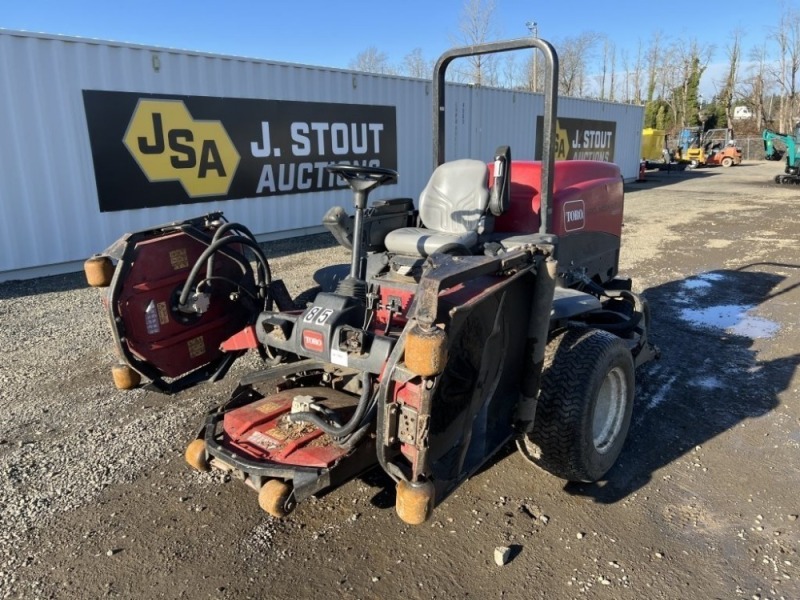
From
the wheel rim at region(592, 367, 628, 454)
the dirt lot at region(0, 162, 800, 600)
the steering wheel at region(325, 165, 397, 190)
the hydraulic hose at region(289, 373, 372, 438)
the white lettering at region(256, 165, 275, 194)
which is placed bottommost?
the dirt lot at region(0, 162, 800, 600)

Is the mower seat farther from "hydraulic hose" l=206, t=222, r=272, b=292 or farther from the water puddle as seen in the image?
the water puddle

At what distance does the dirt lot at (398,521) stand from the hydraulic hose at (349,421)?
22.1 inches

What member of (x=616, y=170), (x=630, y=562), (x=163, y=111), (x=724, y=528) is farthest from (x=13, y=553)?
(x=163, y=111)

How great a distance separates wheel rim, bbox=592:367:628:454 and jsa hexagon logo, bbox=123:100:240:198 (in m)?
7.03

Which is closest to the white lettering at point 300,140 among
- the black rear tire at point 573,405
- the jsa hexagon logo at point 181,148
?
the jsa hexagon logo at point 181,148

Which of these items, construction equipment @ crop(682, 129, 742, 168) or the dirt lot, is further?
construction equipment @ crop(682, 129, 742, 168)

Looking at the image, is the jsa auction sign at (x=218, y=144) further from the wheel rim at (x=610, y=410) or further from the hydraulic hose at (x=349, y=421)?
the wheel rim at (x=610, y=410)

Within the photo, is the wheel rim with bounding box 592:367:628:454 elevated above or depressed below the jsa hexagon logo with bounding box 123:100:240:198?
below

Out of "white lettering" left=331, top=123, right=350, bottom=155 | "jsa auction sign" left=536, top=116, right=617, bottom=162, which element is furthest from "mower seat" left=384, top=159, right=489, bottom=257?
"jsa auction sign" left=536, top=116, right=617, bottom=162

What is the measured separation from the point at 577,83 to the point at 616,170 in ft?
153

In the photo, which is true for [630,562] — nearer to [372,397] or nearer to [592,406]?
[592,406]

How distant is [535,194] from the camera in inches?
148

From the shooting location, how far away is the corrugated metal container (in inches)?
279

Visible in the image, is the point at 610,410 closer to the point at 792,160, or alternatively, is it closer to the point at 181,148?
the point at 181,148
